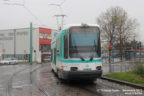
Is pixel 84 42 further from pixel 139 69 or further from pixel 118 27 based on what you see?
pixel 118 27

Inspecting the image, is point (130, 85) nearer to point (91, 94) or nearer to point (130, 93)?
point (130, 93)

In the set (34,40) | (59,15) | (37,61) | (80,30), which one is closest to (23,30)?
(34,40)

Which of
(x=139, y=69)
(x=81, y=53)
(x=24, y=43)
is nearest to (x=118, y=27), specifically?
(x=24, y=43)

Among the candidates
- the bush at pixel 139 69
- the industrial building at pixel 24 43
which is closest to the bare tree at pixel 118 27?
the industrial building at pixel 24 43

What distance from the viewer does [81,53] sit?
11391 millimetres

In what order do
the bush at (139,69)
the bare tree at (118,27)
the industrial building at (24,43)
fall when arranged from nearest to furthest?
the bush at (139,69) < the bare tree at (118,27) < the industrial building at (24,43)

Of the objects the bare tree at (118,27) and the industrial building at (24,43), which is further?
the industrial building at (24,43)

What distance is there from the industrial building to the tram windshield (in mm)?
43803

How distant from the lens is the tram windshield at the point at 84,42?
37.3 ft

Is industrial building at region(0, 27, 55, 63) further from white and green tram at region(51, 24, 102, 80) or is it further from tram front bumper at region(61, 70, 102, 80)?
tram front bumper at region(61, 70, 102, 80)

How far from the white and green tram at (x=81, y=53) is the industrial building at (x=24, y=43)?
1722 inches

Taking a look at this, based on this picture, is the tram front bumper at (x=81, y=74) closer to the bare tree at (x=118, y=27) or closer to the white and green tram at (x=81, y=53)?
the white and green tram at (x=81, y=53)

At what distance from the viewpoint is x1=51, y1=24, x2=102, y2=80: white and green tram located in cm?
1124

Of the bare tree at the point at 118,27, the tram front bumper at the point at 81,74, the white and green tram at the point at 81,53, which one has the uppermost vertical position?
the bare tree at the point at 118,27
